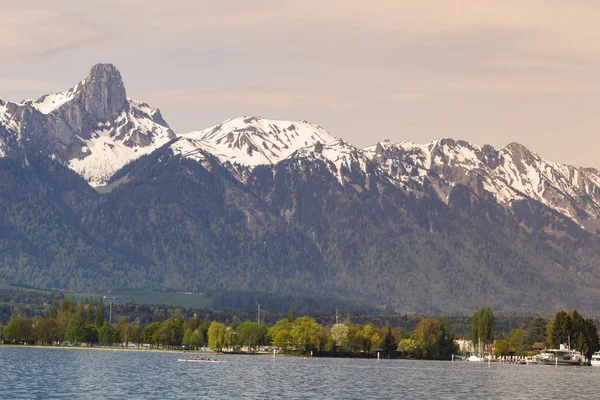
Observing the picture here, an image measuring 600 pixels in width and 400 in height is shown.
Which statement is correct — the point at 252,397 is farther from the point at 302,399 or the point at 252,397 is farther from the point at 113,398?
the point at 113,398

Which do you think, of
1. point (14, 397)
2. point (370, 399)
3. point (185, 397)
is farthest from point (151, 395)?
point (370, 399)

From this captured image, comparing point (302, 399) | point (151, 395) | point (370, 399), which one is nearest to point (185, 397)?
point (151, 395)

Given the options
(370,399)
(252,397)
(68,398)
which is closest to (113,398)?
(68,398)

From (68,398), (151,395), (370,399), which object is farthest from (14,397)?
(370,399)

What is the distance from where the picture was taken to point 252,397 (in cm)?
19688

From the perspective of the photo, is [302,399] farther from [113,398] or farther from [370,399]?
[113,398]

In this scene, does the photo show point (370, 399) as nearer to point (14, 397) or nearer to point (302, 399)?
point (302, 399)

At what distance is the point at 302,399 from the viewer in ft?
641

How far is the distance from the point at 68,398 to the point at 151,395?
16.2m

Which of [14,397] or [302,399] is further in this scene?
[302,399]

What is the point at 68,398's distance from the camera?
18400cm

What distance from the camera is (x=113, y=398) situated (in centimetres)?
18612

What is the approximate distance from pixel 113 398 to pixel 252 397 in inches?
988

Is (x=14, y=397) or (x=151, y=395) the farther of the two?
(x=151, y=395)
